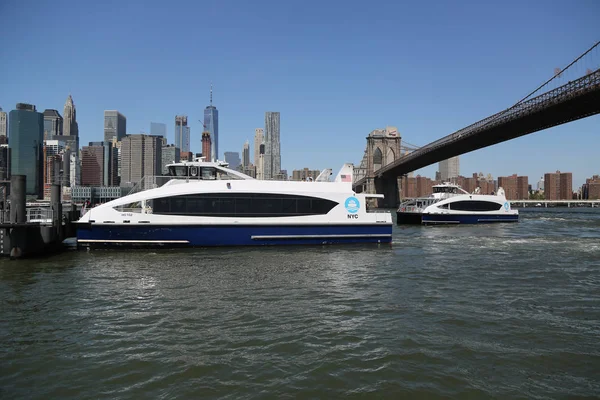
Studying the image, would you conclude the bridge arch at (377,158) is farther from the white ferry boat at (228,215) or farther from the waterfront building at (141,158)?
the white ferry boat at (228,215)

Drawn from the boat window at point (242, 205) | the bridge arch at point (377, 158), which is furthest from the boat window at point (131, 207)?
the bridge arch at point (377, 158)

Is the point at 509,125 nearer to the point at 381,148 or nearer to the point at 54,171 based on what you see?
the point at 54,171

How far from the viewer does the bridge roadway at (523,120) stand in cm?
4101

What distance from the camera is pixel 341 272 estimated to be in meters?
13.2

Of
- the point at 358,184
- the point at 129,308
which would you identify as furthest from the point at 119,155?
the point at 129,308

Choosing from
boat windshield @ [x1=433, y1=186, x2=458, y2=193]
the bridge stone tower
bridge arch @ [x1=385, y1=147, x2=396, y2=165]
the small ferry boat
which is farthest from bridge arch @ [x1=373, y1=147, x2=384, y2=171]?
the small ferry boat

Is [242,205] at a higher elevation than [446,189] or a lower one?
lower

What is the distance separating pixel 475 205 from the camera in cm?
4003

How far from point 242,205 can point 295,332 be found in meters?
11.7

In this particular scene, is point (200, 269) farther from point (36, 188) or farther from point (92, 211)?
point (36, 188)

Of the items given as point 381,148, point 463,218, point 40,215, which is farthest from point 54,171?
point 381,148

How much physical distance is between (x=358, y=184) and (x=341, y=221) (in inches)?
3180

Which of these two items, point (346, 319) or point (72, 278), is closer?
point (346, 319)

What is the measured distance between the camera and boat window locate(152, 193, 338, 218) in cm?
1786
